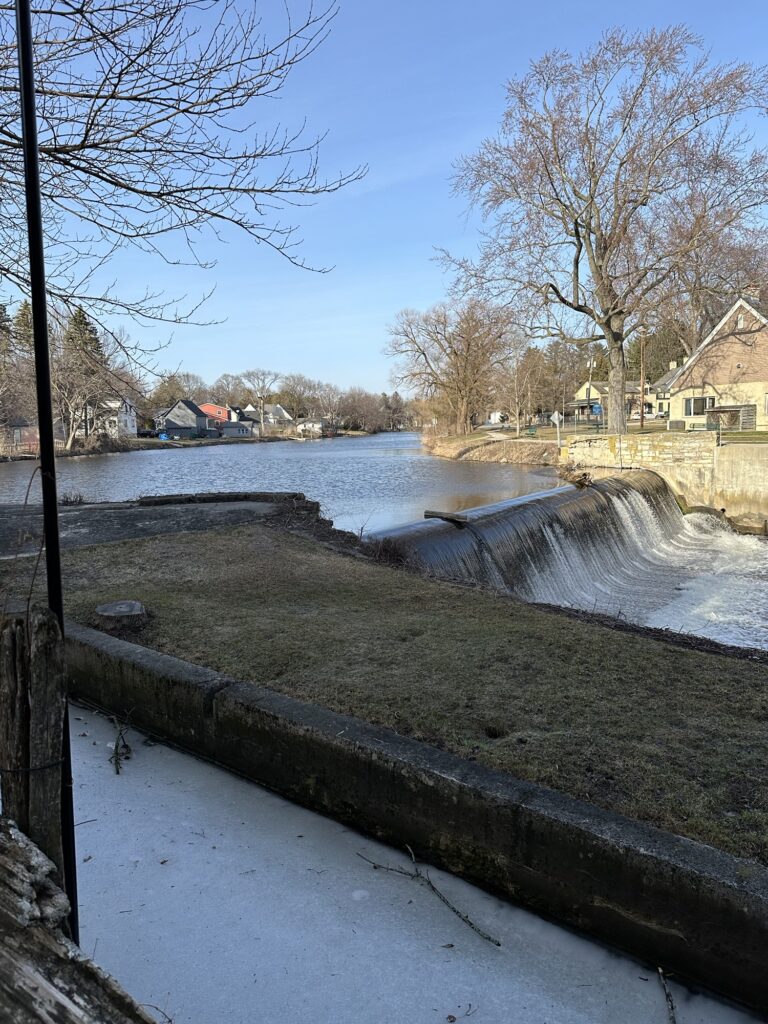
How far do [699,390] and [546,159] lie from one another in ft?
56.3

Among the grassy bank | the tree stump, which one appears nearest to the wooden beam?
the grassy bank

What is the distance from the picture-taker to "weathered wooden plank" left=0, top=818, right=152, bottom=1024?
3.99ft

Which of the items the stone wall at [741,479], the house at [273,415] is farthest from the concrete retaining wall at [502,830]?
the house at [273,415]

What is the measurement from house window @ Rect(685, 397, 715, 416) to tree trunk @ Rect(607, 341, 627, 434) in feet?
40.5

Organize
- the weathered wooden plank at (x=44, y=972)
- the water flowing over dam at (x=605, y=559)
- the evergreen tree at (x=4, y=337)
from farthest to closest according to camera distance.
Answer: the water flowing over dam at (x=605, y=559), the evergreen tree at (x=4, y=337), the weathered wooden plank at (x=44, y=972)

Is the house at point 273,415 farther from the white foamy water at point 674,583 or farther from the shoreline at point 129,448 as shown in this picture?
the white foamy water at point 674,583

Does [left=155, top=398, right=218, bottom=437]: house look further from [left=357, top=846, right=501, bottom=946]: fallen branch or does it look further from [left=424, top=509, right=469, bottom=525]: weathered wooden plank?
[left=357, top=846, right=501, bottom=946]: fallen branch

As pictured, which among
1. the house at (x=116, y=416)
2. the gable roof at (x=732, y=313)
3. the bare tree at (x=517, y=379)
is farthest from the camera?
the bare tree at (x=517, y=379)

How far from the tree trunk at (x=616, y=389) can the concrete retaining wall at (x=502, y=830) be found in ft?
75.4

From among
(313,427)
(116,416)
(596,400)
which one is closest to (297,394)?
(313,427)

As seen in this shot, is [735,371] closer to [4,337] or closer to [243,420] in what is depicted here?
[4,337]

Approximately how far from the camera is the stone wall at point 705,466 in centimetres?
1759

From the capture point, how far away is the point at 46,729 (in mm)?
1669

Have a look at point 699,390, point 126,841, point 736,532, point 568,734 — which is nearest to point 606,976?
point 568,734
